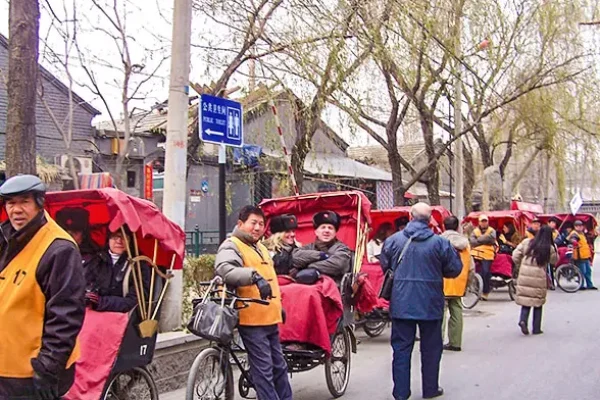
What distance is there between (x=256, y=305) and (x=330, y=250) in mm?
1794

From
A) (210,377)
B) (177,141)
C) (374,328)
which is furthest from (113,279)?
(374,328)

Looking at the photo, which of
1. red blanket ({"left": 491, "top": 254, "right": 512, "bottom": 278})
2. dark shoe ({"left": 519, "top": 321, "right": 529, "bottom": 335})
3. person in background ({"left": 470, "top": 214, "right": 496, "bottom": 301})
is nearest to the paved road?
dark shoe ({"left": 519, "top": 321, "right": 529, "bottom": 335})

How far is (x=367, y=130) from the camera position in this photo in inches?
691

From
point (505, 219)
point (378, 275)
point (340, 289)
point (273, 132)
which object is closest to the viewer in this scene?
point (340, 289)

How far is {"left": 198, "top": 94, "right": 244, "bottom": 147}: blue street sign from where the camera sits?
813 centimetres

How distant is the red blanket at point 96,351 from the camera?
16.9 feet

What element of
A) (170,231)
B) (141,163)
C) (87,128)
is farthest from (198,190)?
(170,231)

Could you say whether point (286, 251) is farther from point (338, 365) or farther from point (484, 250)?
point (484, 250)

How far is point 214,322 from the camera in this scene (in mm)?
5699

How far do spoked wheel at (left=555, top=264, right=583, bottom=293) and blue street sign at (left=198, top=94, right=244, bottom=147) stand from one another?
12.6 metres

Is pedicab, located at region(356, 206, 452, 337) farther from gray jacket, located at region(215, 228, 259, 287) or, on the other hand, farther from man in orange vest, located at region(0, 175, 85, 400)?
man in orange vest, located at region(0, 175, 85, 400)

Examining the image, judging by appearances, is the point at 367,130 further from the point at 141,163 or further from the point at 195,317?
the point at 195,317

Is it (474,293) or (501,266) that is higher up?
(501,266)

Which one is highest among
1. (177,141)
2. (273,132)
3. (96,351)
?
(273,132)
